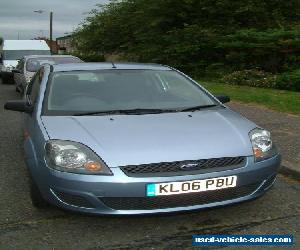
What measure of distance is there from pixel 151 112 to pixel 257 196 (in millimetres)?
1290

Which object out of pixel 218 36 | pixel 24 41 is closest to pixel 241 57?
pixel 218 36

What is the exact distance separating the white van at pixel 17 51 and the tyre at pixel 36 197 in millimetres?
17242

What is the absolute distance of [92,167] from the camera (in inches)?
143

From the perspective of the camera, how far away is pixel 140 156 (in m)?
3.64

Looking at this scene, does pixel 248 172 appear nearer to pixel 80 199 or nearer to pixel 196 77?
pixel 80 199

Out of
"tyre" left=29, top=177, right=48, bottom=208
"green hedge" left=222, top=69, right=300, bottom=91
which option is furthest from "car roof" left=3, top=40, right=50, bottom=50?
"tyre" left=29, top=177, right=48, bottom=208

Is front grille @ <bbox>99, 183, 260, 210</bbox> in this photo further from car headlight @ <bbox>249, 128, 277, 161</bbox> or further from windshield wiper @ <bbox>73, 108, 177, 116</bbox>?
windshield wiper @ <bbox>73, 108, 177, 116</bbox>

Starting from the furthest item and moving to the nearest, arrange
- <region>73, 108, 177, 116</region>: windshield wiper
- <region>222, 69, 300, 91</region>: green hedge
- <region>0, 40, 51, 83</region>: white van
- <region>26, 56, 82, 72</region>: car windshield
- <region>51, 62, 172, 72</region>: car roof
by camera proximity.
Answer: <region>0, 40, 51, 83</region>: white van < <region>222, 69, 300, 91</region>: green hedge < <region>26, 56, 82, 72</region>: car windshield < <region>51, 62, 172, 72</region>: car roof < <region>73, 108, 177, 116</region>: windshield wiper

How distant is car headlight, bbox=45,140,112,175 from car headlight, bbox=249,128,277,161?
1.27m

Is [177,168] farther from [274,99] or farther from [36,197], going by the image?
[274,99]

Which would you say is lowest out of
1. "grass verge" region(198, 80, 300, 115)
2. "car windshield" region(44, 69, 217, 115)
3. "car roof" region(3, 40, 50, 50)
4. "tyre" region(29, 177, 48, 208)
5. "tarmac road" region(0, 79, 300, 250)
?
"car roof" region(3, 40, 50, 50)

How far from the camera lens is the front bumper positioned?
11.6 ft

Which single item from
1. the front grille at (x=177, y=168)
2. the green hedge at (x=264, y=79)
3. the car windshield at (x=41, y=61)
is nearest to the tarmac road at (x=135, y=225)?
the front grille at (x=177, y=168)

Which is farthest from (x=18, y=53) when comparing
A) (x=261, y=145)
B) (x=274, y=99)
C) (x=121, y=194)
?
(x=121, y=194)
